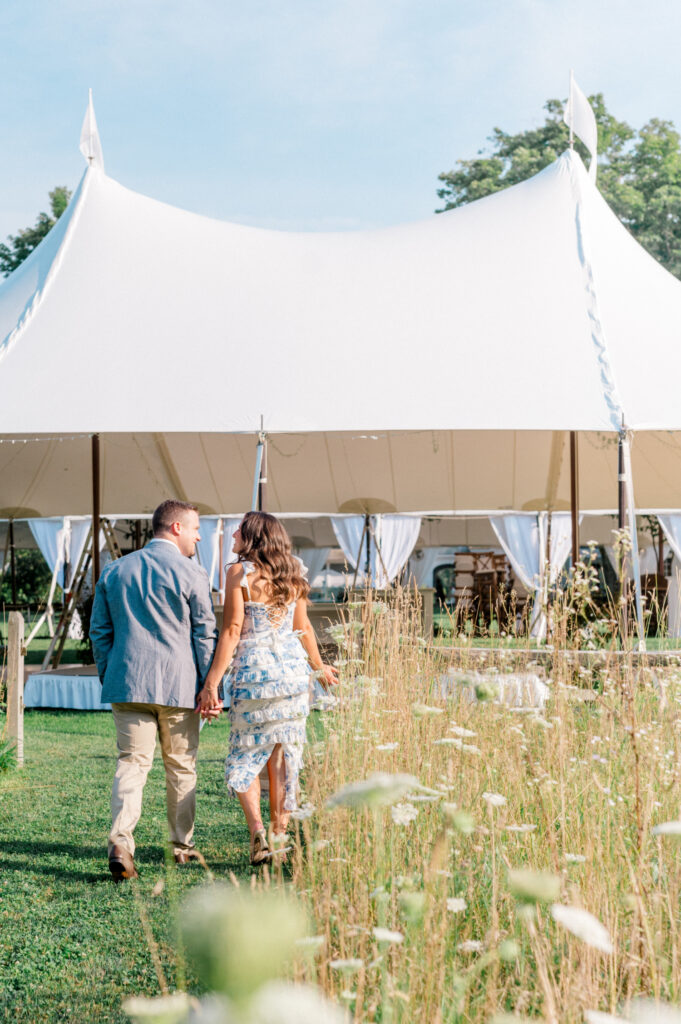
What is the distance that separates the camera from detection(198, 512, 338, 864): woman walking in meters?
3.79

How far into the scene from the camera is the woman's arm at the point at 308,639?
3.89 metres

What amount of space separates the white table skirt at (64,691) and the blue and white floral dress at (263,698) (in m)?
5.05

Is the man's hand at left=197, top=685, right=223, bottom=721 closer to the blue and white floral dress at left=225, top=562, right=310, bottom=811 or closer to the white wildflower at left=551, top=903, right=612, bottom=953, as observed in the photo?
the blue and white floral dress at left=225, top=562, right=310, bottom=811

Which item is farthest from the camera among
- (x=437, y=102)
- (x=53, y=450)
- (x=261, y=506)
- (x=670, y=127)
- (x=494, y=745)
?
(x=670, y=127)

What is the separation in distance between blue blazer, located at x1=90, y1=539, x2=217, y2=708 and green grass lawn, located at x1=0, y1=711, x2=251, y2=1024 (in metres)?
0.69

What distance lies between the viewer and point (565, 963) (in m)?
2.01

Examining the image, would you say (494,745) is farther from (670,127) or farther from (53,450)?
(670,127)

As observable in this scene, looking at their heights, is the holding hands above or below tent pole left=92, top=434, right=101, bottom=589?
below

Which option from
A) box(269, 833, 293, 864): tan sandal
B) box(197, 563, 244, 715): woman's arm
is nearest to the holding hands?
box(197, 563, 244, 715): woman's arm

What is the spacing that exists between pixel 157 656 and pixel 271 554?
0.59 meters

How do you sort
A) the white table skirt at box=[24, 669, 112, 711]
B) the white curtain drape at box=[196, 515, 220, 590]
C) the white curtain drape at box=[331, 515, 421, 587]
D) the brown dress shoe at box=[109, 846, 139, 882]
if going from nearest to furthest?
the brown dress shoe at box=[109, 846, 139, 882] → the white table skirt at box=[24, 669, 112, 711] → the white curtain drape at box=[196, 515, 220, 590] → the white curtain drape at box=[331, 515, 421, 587]

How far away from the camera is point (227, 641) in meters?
3.79

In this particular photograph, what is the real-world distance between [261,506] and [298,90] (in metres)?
3.95

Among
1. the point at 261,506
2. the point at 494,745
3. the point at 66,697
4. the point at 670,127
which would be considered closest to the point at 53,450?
the point at 66,697
